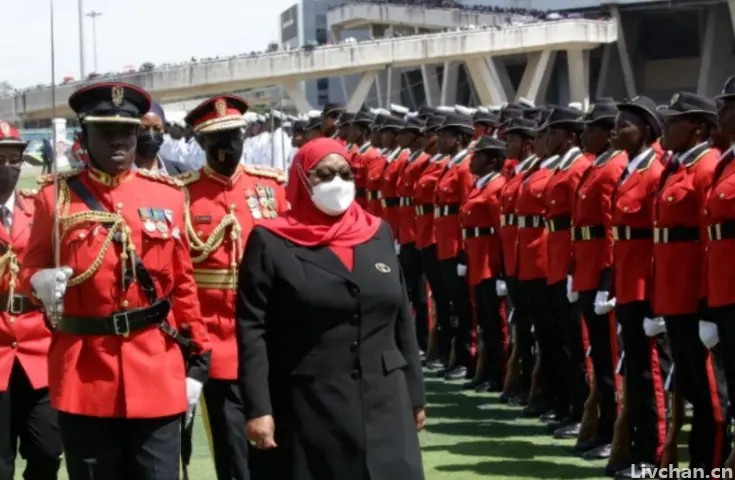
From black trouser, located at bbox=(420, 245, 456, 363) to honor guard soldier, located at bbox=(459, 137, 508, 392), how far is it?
1410mm

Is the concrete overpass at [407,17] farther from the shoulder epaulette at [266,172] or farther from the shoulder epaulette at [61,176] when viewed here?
the shoulder epaulette at [61,176]

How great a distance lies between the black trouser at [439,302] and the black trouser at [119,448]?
810cm

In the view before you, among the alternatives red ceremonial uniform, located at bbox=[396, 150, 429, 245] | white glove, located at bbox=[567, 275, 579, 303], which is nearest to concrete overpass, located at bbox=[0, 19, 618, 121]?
red ceremonial uniform, located at bbox=[396, 150, 429, 245]

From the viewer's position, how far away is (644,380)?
28.6 feet

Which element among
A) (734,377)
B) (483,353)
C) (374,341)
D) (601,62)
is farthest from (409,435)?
(601,62)

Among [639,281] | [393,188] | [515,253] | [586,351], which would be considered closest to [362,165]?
[393,188]

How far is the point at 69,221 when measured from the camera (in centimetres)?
619

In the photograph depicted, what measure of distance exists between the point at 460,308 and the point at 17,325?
6.72 metres

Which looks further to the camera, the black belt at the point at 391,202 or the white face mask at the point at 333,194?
the black belt at the point at 391,202

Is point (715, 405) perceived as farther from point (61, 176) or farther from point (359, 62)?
point (359, 62)

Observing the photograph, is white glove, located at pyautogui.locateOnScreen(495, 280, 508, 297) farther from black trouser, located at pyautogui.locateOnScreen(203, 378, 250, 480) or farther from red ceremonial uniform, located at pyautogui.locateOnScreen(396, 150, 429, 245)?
black trouser, located at pyautogui.locateOnScreen(203, 378, 250, 480)

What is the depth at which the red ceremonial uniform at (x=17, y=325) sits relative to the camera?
286 inches

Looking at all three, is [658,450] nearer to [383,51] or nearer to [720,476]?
[720,476]

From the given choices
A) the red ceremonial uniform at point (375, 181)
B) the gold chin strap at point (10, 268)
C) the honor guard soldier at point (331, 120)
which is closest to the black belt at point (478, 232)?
the red ceremonial uniform at point (375, 181)
